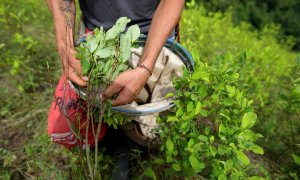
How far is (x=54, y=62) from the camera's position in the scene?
2.79m

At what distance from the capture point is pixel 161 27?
1.38 metres

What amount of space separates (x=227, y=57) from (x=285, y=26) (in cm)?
1862

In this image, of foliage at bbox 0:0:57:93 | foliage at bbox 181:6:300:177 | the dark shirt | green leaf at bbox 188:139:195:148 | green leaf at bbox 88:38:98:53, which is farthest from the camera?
foliage at bbox 0:0:57:93

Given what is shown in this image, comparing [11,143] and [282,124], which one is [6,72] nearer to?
[11,143]

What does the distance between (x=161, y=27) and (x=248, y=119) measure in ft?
1.75

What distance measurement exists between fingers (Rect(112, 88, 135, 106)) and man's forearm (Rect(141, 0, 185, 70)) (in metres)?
0.17

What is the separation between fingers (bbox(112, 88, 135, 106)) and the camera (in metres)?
1.20

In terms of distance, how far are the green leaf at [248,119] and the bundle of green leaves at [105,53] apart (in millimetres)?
497

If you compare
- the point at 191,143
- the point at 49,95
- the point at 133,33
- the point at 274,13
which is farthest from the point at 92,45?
the point at 274,13

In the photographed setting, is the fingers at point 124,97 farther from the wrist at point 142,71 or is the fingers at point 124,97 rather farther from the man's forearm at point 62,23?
the man's forearm at point 62,23

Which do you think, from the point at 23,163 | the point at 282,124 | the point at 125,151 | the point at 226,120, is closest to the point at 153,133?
the point at 125,151

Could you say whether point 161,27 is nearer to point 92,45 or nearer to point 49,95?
point 92,45

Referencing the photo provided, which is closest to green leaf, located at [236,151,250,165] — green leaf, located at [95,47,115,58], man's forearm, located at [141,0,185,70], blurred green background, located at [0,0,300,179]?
blurred green background, located at [0,0,300,179]

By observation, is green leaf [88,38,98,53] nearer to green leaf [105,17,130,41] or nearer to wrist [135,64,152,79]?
green leaf [105,17,130,41]
